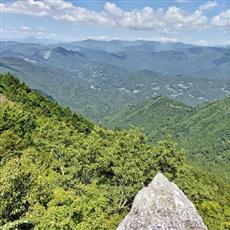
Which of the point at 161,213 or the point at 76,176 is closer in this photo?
the point at 161,213

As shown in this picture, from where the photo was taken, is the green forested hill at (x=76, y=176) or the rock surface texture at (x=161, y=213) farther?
the green forested hill at (x=76, y=176)

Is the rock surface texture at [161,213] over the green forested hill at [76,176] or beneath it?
over

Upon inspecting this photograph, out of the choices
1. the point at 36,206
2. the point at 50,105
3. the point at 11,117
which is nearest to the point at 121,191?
the point at 36,206

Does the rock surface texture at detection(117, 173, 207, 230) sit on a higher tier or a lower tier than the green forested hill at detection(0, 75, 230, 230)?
higher

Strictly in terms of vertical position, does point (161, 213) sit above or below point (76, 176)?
above

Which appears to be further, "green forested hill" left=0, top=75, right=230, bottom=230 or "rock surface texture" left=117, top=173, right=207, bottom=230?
"green forested hill" left=0, top=75, right=230, bottom=230
